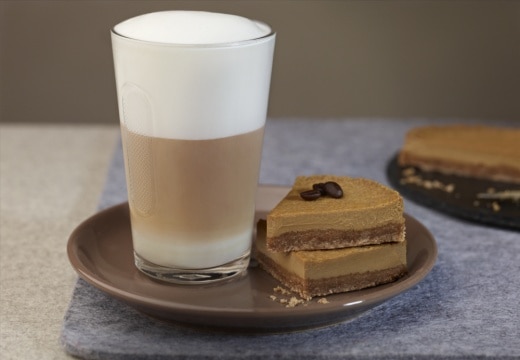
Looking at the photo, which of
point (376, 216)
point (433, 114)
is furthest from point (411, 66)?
point (376, 216)

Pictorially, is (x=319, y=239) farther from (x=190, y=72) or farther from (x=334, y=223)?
(x=190, y=72)

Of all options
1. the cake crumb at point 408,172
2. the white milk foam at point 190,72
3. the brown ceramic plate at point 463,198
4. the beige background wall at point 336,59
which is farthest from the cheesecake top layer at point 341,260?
the beige background wall at point 336,59

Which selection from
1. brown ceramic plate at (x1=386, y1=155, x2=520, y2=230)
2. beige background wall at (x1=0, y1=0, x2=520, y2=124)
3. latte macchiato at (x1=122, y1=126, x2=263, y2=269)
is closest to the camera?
latte macchiato at (x1=122, y1=126, x2=263, y2=269)

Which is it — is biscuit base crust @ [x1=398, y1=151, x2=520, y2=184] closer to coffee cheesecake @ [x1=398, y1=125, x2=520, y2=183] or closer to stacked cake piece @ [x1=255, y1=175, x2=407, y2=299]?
coffee cheesecake @ [x1=398, y1=125, x2=520, y2=183]

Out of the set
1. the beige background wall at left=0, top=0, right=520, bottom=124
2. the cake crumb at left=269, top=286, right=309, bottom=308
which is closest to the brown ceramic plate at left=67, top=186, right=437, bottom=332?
the cake crumb at left=269, top=286, right=309, bottom=308

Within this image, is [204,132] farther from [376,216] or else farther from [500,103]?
[500,103]

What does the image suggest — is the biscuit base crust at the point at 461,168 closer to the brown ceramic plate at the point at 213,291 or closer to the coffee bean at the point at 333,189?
the brown ceramic plate at the point at 213,291
